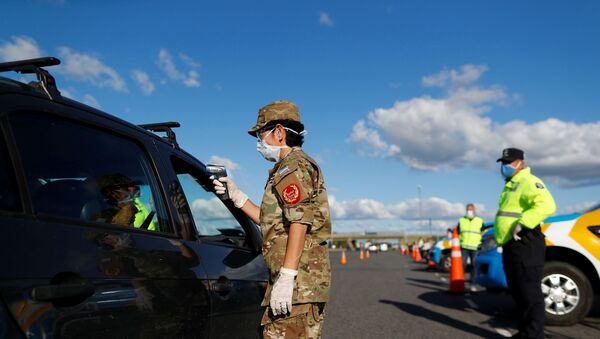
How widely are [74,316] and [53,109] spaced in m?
0.77

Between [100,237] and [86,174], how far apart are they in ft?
1.34

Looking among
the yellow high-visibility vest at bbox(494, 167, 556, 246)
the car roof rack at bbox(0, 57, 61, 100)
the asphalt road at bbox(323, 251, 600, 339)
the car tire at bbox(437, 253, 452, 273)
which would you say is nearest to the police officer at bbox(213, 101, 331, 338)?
the car roof rack at bbox(0, 57, 61, 100)

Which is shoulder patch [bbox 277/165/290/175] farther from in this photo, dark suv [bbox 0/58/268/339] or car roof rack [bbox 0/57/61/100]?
car roof rack [bbox 0/57/61/100]

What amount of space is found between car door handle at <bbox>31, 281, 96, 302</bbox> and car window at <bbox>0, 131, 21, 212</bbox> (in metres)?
0.27

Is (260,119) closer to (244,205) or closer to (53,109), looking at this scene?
(244,205)

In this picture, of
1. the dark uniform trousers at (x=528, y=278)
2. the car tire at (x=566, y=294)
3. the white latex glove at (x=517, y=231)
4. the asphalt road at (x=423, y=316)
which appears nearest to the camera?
the dark uniform trousers at (x=528, y=278)

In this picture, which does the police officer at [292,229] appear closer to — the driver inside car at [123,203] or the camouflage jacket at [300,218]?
the camouflage jacket at [300,218]

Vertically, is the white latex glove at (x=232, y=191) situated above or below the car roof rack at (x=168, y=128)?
below

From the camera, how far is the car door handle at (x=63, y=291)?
5.22ft

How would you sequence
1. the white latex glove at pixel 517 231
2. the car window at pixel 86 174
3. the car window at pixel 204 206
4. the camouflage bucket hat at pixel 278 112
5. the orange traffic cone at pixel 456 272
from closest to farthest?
the car window at pixel 86 174 < the camouflage bucket hat at pixel 278 112 < the car window at pixel 204 206 < the white latex glove at pixel 517 231 < the orange traffic cone at pixel 456 272

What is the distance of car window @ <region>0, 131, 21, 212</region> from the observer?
165cm

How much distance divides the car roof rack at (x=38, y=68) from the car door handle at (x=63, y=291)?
2.50 ft

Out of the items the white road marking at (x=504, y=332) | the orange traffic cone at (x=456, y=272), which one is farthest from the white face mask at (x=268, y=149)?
the orange traffic cone at (x=456, y=272)

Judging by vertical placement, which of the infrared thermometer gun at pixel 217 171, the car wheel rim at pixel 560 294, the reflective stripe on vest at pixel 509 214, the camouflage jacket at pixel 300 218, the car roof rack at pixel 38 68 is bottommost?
the car wheel rim at pixel 560 294
